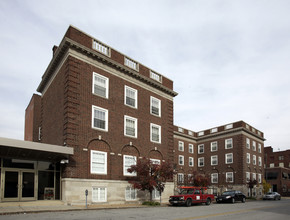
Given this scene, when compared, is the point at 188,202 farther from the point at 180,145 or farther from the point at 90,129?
the point at 180,145

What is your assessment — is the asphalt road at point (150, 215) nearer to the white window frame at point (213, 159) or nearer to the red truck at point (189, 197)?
the red truck at point (189, 197)

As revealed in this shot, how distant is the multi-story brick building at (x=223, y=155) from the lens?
2005 inches

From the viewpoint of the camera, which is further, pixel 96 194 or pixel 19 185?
pixel 96 194

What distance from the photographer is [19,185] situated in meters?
20.8

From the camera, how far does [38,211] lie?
655 inches

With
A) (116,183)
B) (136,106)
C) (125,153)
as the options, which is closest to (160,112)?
(136,106)

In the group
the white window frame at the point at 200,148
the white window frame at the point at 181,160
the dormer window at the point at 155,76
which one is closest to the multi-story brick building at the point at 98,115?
the dormer window at the point at 155,76

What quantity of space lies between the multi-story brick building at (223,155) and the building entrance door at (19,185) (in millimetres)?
31025

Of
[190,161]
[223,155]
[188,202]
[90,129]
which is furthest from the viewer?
[190,161]

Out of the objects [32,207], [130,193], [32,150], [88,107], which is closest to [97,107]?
[88,107]

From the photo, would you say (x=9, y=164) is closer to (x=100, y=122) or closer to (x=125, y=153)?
(x=100, y=122)

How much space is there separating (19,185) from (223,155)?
4076cm

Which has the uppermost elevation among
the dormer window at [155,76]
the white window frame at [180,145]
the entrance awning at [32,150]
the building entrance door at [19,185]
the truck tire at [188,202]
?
the dormer window at [155,76]

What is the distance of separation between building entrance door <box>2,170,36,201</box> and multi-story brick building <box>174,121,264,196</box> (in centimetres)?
3102
